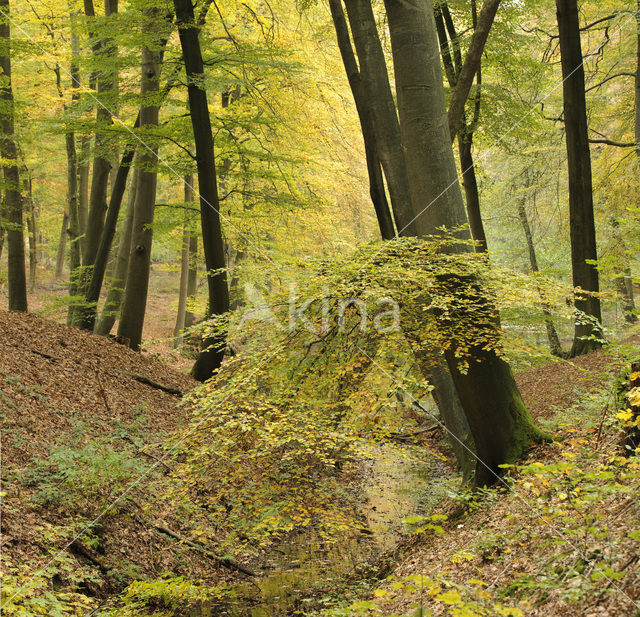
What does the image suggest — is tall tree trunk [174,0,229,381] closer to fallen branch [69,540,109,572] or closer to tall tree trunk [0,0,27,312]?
tall tree trunk [0,0,27,312]

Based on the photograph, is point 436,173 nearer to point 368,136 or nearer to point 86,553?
point 368,136

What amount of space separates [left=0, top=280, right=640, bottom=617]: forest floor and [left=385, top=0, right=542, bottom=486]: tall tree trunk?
1.29 feet

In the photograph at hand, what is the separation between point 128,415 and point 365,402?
4.42 m

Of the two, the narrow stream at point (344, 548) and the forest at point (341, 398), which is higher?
the forest at point (341, 398)

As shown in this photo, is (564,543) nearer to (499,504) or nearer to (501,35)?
(499,504)

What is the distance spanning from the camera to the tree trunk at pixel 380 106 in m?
8.02

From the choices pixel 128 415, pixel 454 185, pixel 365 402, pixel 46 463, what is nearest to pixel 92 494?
pixel 46 463

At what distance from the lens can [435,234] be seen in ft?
18.5

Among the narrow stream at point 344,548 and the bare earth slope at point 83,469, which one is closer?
the bare earth slope at point 83,469

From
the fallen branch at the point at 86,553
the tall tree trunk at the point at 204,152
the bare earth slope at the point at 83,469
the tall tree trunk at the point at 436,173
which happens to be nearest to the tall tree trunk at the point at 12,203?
the bare earth slope at the point at 83,469

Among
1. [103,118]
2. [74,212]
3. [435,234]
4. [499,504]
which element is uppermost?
[103,118]

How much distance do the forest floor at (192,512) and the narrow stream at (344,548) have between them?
47cm

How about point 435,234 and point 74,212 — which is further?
point 74,212

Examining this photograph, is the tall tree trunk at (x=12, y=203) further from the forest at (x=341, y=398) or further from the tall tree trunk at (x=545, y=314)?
the tall tree trunk at (x=545, y=314)
